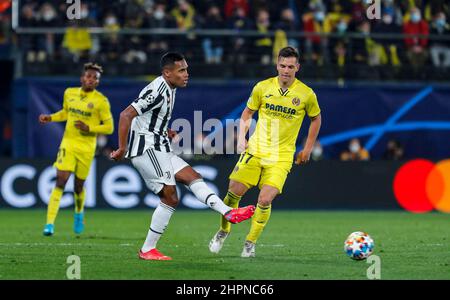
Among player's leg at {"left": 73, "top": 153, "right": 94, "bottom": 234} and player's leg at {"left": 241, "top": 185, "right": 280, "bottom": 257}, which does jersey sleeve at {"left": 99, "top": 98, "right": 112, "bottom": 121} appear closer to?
player's leg at {"left": 73, "top": 153, "right": 94, "bottom": 234}

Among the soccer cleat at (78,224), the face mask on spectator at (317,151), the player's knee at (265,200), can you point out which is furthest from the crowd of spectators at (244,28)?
the player's knee at (265,200)

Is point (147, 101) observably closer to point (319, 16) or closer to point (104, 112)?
point (104, 112)

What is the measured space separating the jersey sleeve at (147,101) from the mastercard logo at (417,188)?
40.5 ft

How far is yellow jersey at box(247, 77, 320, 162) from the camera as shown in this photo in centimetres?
1252

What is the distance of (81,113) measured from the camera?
637 inches

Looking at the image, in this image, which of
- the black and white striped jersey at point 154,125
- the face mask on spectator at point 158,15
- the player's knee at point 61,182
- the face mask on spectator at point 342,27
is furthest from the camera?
the face mask on spectator at point 342,27

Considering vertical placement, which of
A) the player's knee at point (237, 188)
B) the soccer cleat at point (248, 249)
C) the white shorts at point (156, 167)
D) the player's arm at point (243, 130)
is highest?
the player's arm at point (243, 130)

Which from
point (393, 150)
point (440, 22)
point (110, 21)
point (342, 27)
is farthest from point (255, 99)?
point (440, 22)

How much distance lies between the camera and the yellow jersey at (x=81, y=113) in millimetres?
16172

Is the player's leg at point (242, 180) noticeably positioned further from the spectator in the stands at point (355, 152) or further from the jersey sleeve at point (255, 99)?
the spectator in the stands at point (355, 152)

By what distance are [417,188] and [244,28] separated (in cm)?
595

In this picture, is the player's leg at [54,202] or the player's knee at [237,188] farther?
the player's leg at [54,202]

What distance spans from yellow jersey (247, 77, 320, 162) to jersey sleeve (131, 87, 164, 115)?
4.76 feet

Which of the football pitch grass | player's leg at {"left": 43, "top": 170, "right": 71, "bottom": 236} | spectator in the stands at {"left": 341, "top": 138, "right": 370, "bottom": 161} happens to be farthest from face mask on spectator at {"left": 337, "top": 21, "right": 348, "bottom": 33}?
player's leg at {"left": 43, "top": 170, "right": 71, "bottom": 236}
